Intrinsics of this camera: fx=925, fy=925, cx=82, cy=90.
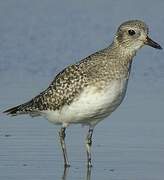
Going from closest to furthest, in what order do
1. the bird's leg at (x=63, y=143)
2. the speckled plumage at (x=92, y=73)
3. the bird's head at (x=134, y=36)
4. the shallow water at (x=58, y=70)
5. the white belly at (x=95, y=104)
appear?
the shallow water at (x=58, y=70), the white belly at (x=95, y=104), the bird's leg at (x=63, y=143), the speckled plumage at (x=92, y=73), the bird's head at (x=134, y=36)

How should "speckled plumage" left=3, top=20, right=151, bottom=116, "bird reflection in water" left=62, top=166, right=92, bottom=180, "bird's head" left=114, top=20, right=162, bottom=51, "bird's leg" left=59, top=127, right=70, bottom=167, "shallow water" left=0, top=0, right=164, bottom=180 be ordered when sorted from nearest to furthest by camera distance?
"bird reflection in water" left=62, top=166, right=92, bottom=180
"shallow water" left=0, top=0, right=164, bottom=180
"bird's leg" left=59, top=127, right=70, bottom=167
"speckled plumage" left=3, top=20, right=151, bottom=116
"bird's head" left=114, top=20, right=162, bottom=51

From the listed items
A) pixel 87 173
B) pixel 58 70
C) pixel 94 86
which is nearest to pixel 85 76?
pixel 94 86

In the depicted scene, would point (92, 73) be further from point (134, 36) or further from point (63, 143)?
point (63, 143)

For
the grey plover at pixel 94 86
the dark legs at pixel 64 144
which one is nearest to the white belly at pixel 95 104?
the grey plover at pixel 94 86

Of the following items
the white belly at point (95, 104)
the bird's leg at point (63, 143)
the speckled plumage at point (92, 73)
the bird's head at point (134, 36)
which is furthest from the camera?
the bird's head at point (134, 36)

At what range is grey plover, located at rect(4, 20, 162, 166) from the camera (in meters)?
11.5

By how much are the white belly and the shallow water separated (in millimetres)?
529

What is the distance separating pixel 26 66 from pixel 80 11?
3913mm

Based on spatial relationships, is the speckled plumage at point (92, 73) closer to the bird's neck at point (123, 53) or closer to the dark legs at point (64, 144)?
the bird's neck at point (123, 53)

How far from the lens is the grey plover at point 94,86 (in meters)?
11.5

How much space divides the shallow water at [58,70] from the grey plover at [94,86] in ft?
1.25

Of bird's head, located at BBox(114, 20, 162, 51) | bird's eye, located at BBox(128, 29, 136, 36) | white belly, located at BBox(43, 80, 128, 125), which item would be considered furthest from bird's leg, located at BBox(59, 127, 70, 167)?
bird's eye, located at BBox(128, 29, 136, 36)

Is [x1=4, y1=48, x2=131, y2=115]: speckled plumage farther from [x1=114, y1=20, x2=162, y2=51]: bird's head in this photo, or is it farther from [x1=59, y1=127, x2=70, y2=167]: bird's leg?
[x1=59, y1=127, x2=70, y2=167]: bird's leg

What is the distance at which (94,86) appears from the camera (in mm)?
11539
